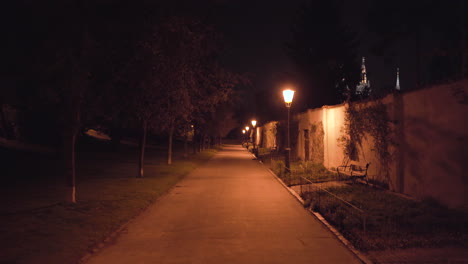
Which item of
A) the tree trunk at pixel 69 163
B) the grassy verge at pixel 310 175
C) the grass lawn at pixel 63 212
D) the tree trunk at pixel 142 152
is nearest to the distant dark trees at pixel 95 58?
the tree trunk at pixel 69 163

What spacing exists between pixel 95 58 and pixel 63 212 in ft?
13.2

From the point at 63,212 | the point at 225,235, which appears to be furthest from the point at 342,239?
the point at 63,212

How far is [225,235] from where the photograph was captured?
25.0ft

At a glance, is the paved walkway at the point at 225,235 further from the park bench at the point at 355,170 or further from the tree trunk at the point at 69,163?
the park bench at the point at 355,170

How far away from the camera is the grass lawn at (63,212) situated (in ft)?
21.5

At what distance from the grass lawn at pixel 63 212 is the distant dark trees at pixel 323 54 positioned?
33.4 m

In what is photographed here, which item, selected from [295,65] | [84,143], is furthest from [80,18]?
[295,65]

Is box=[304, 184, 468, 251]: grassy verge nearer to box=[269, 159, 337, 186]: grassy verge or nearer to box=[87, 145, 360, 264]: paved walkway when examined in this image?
box=[87, 145, 360, 264]: paved walkway

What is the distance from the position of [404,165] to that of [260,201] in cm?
474

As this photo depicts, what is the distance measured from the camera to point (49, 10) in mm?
8797

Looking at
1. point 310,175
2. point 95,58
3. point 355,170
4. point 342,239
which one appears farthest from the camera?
point 310,175

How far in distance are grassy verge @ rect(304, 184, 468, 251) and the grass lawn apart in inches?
192

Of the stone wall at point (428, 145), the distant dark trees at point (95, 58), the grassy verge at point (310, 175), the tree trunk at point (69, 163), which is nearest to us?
the distant dark trees at point (95, 58)

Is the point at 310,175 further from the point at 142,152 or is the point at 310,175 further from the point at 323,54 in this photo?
the point at 323,54
